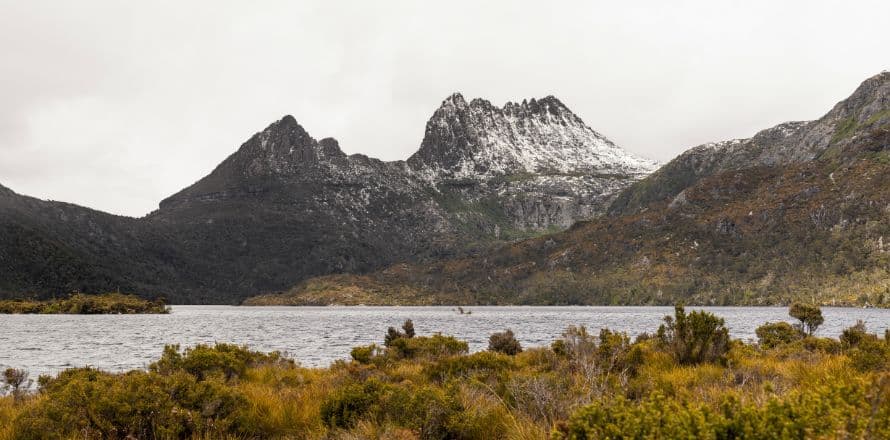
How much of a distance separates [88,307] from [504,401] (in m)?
214

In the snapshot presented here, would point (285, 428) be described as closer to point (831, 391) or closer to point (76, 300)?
point (831, 391)

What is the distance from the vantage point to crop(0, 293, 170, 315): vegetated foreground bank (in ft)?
600

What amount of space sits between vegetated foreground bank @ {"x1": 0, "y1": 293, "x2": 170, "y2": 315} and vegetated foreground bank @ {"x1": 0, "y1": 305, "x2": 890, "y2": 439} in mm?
198751

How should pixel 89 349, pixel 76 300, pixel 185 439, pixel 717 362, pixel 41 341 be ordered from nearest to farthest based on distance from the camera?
pixel 185 439, pixel 717 362, pixel 89 349, pixel 41 341, pixel 76 300

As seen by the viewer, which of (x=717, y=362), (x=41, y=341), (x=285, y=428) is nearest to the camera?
(x=285, y=428)

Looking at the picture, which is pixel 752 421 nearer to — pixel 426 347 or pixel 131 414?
pixel 131 414

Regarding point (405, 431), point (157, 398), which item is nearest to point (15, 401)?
point (157, 398)

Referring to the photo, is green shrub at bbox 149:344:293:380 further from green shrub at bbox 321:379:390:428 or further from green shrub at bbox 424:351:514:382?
green shrub at bbox 321:379:390:428

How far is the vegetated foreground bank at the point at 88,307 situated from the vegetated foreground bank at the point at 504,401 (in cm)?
19875

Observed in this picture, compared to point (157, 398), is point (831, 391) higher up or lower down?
higher up

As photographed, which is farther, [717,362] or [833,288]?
[833,288]

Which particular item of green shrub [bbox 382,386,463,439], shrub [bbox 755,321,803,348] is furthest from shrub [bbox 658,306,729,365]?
shrub [bbox 755,321,803,348]

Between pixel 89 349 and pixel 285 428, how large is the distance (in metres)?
53.8

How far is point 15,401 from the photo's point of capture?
14367 mm
